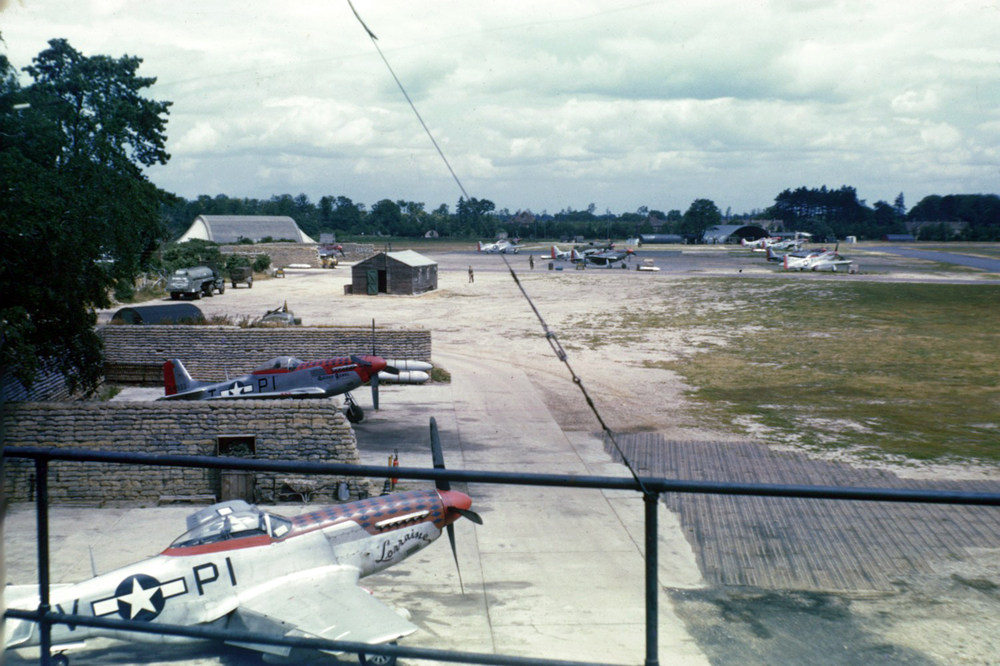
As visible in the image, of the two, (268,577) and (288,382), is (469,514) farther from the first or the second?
(288,382)

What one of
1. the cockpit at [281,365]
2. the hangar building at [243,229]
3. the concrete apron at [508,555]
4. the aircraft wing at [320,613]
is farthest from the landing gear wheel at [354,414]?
the hangar building at [243,229]

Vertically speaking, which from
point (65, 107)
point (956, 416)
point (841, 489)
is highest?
point (65, 107)

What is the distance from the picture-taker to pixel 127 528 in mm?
14938

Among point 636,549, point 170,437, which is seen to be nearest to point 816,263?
point 636,549

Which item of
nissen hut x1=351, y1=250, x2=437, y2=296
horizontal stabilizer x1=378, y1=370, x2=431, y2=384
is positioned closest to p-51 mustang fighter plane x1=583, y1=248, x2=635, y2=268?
nissen hut x1=351, y1=250, x2=437, y2=296

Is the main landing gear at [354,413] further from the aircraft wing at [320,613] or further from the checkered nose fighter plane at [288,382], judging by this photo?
the aircraft wing at [320,613]

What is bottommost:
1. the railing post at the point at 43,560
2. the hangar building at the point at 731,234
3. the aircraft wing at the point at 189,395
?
the aircraft wing at the point at 189,395

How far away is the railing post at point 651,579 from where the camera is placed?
281 cm

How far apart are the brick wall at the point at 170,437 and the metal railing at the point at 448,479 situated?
14110 mm

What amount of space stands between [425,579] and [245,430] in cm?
720

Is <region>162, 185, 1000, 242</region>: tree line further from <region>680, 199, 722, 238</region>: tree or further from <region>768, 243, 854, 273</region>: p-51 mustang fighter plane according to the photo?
<region>768, 243, 854, 273</region>: p-51 mustang fighter plane

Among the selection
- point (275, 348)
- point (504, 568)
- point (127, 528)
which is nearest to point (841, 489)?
point (504, 568)

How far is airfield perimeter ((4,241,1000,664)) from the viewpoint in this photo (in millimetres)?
6145

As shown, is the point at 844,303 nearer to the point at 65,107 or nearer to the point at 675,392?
the point at 675,392
